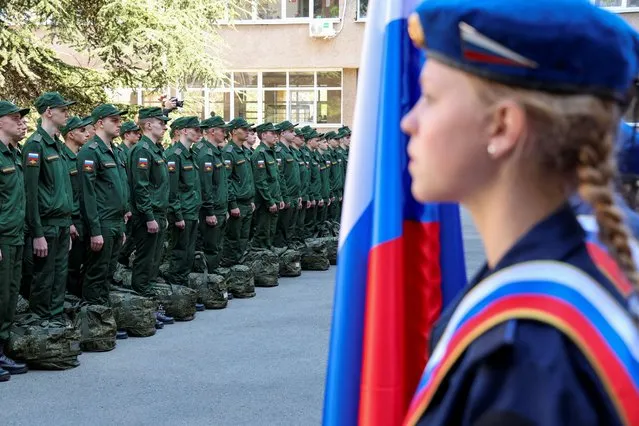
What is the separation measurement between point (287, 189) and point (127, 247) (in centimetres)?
445

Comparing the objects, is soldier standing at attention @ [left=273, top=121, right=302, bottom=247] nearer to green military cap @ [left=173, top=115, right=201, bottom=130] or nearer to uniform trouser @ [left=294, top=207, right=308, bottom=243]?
uniform trouser @ [left=294, top=207, right=308, bottom=243]

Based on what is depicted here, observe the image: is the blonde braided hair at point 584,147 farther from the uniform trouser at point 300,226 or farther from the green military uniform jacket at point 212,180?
the uniform trouser at point 300,226

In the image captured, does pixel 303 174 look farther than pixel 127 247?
Yes

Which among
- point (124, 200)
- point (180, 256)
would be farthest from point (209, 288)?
point (124, 200)

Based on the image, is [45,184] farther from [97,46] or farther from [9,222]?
[97,46]

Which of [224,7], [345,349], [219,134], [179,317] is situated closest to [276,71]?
[224,7]

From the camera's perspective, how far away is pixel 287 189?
1375 centimetres

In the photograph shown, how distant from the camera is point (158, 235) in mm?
9031

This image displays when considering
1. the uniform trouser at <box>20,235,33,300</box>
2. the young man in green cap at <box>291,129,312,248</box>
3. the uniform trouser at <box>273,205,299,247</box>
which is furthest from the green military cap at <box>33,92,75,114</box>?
the young man in green cap at <box>291,129,312,248</box>

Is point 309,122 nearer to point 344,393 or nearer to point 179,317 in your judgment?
point 179,317

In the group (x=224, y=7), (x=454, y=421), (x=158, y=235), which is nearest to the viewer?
(x=454, y=421)

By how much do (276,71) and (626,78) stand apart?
29968mm

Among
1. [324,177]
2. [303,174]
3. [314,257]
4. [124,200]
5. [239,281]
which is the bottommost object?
[314,257]

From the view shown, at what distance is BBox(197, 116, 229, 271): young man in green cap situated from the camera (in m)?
10.6
